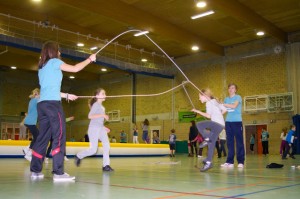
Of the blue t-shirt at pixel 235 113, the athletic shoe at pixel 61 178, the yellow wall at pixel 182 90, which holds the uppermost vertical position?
the yellow wall at pixel 182 90

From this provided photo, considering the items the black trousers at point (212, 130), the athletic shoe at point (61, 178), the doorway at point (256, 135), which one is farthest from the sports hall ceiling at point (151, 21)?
the athletic shoe at point (61, 178)

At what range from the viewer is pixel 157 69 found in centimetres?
2583

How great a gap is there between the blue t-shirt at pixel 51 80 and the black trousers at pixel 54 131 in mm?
98

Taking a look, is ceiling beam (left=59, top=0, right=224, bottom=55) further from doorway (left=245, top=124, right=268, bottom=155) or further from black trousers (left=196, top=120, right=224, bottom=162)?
black trousers (left=196, top=120, right=224, bottom=162)

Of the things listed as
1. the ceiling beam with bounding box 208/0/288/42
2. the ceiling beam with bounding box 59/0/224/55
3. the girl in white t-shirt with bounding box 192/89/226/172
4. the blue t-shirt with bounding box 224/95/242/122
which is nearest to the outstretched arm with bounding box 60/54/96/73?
A: the girl in white t-shirt with bounding box 192/89/226/172

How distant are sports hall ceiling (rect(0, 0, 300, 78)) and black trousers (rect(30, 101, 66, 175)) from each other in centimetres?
1180

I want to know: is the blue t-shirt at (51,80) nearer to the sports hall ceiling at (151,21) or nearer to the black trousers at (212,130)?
the black trousers at (212,130)

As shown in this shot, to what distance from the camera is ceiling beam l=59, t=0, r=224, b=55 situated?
16.1 metres


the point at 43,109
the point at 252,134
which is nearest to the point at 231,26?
the point at 252,134

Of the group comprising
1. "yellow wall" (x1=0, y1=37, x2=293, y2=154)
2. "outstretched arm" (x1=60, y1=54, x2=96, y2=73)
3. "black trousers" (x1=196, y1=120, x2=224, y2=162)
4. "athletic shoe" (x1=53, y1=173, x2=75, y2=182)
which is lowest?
"athletic shoe" (x1=53, y1=173, x2=75, y2=182)

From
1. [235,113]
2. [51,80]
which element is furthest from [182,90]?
[51,80]

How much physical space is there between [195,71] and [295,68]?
8020 mm

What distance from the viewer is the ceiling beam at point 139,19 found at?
1612cm

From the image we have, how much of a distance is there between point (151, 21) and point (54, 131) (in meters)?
15.6
